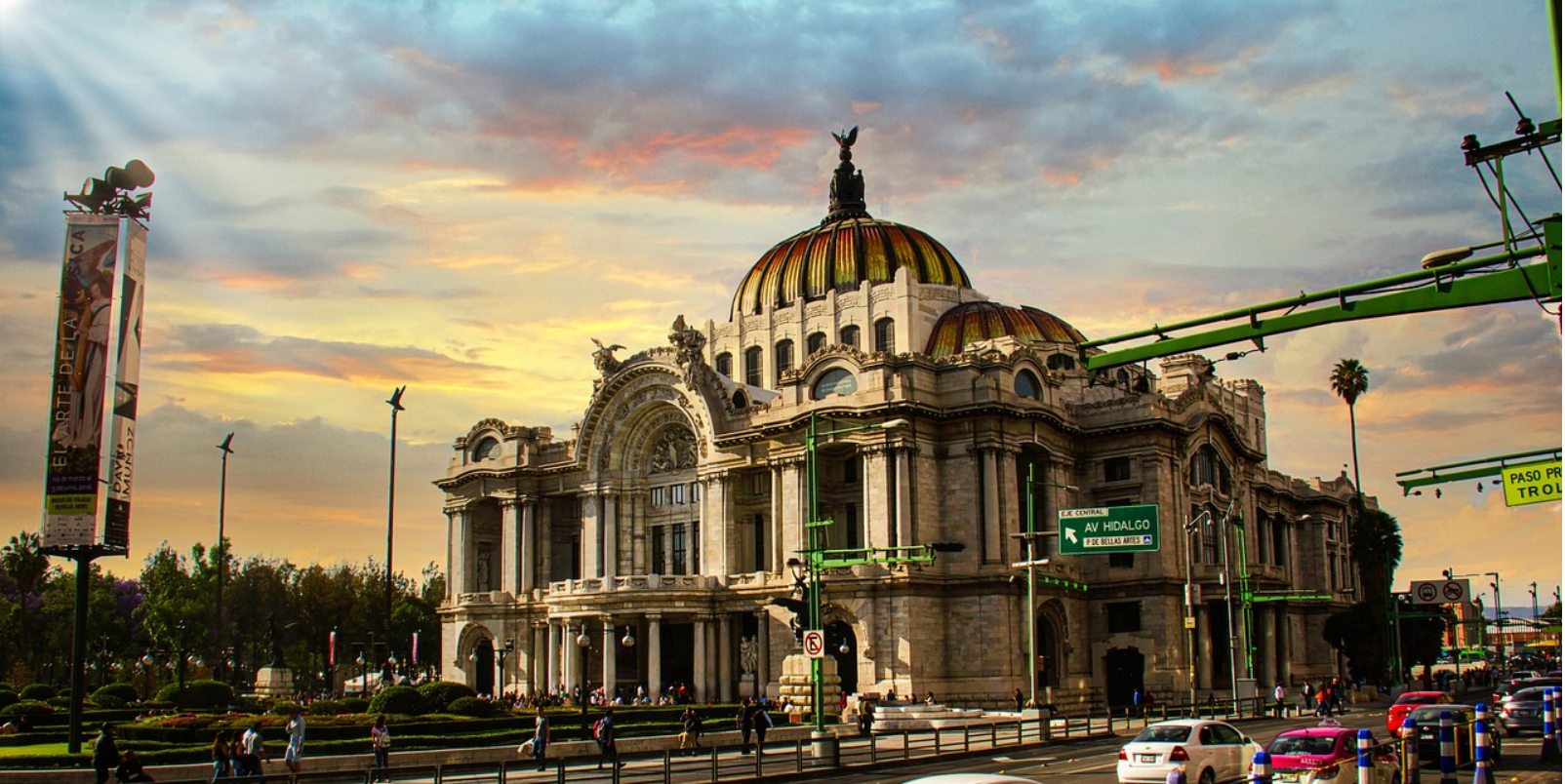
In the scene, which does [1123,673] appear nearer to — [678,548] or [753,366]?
[678,548]

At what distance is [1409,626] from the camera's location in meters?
101

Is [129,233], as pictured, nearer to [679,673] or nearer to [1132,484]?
[679,673]

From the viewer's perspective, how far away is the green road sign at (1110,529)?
4547 centimetres

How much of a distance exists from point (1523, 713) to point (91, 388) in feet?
146

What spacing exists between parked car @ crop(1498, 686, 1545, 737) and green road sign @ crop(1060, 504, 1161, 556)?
1104 centimetres

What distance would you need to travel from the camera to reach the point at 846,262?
8812 cm

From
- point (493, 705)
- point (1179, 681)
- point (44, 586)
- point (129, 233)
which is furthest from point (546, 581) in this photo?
point (44, 586)

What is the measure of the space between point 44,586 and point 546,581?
181 feet

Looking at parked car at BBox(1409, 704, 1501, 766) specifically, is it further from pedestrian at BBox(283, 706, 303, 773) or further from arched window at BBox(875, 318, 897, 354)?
arched window at BBox(875, 318, 897, 354)

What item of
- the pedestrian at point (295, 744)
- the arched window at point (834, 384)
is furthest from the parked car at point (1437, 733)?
the arched window at point (834, 384)

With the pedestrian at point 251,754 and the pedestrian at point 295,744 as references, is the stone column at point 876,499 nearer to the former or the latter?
the pedestrian at point 295,744

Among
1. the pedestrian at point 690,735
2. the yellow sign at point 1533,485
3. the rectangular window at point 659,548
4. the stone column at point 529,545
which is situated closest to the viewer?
the yellow sign at point 1533,485

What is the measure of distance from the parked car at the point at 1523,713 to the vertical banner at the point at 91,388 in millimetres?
43055

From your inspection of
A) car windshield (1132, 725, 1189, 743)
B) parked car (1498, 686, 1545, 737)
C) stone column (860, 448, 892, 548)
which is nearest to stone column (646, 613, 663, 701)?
stone column (860, 448, 892, 548)
